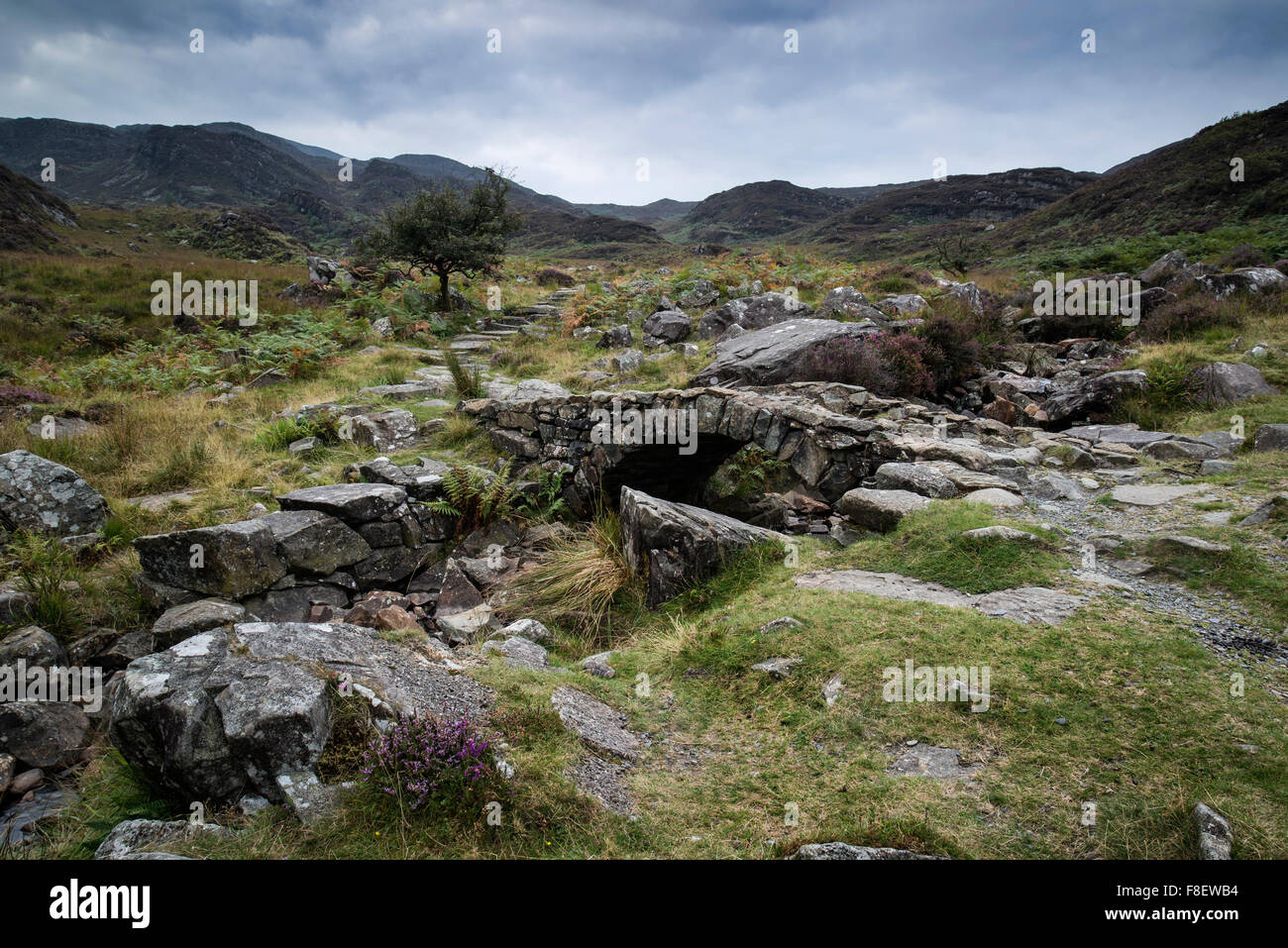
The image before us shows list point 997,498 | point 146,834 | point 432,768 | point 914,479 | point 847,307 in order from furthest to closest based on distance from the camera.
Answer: point 847,307 < point 914,479 < point 997,498 < point 432,768 < point 146,834

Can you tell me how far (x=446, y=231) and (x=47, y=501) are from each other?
50.6 ft

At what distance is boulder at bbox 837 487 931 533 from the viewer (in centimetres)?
621

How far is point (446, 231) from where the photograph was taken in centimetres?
1944

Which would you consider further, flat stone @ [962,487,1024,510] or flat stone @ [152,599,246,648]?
flat stone @ [962,487,1024,510]

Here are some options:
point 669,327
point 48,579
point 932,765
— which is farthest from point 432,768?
point 669,327

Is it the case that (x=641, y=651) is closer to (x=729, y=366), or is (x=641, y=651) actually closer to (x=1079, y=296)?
(x=729, y=366)

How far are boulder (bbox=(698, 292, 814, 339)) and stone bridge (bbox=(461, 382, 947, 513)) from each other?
592cm

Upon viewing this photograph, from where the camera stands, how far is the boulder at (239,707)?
311 cm

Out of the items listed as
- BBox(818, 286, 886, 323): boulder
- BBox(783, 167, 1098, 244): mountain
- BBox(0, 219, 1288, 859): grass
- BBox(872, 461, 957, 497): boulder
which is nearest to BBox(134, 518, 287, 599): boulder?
BBox(0, 219, 1288, 859): grass

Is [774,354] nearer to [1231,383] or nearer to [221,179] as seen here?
[1231,383]

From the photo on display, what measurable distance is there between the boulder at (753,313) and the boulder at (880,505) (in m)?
8.30

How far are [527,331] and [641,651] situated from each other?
13793mm

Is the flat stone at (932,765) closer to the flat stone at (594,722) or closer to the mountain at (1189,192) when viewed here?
the flat stone at (594,722)

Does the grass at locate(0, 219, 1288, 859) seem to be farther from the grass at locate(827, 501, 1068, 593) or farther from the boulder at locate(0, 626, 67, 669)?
the boulder at locate(0, 626, 67, 669)
